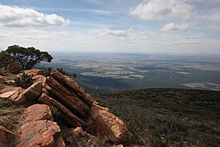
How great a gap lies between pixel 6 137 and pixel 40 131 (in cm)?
138

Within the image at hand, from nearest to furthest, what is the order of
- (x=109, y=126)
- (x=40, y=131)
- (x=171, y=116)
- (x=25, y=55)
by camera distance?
(x=40, y=131) < (x=109, y=126) < (x=171, y=116) < (x=25, y=55)

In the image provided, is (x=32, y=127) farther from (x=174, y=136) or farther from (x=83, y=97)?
(x=174, y=136)

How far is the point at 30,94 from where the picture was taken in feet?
51.3

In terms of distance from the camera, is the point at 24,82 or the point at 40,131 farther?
the point at 24,82

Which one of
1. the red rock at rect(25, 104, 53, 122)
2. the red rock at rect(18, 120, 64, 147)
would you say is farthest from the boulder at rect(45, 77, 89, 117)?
the red rock at rect(18, 120, 64, 147)

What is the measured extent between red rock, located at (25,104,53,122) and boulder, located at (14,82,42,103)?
4.82 ft

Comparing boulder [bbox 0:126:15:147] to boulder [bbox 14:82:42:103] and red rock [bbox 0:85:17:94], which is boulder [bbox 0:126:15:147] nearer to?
boulder [bbox 14:82:42:103]

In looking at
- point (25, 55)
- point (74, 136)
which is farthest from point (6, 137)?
point (25, 55)

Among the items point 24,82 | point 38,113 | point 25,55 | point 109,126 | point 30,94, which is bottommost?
point 109,126

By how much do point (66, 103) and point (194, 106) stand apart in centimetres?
3602

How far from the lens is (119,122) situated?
16172mm

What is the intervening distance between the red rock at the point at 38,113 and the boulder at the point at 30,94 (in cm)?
147

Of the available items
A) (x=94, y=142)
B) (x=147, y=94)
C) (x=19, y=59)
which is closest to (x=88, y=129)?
(x=94, y=142)

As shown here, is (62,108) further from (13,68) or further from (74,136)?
(13,68)
